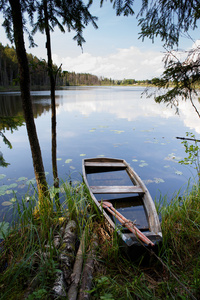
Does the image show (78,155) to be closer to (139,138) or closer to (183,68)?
(139,138)

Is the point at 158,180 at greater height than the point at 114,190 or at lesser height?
lesser

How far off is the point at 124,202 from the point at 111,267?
190cm

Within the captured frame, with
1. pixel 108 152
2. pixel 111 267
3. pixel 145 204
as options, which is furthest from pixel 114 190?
pixel 108 152

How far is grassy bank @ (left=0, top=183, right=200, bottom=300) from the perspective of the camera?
1.56m

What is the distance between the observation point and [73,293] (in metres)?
1.58

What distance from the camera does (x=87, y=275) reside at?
5.93ft

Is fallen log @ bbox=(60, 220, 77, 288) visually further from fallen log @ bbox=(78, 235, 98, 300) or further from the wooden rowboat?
the wooden rowboat

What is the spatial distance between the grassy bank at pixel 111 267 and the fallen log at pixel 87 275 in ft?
0.22

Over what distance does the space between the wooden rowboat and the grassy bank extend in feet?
0.61

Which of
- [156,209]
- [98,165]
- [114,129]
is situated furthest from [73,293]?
[114,129]

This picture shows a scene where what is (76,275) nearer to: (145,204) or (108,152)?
(145,204)

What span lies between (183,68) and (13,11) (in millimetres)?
2659

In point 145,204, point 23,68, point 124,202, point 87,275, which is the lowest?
point 124,202

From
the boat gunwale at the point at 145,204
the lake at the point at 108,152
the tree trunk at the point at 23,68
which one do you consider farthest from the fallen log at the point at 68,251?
the lake at the point at 108,152
